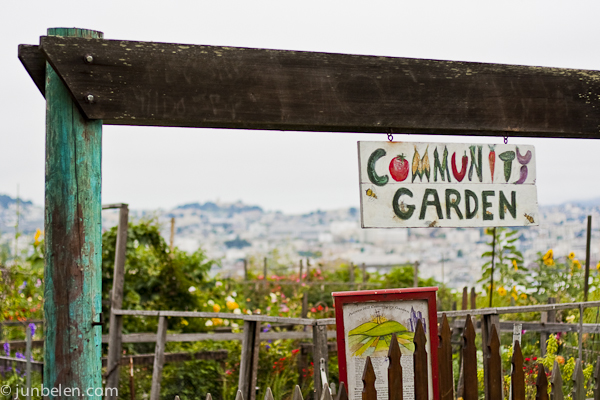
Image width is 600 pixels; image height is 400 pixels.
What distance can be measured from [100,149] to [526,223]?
1.91m

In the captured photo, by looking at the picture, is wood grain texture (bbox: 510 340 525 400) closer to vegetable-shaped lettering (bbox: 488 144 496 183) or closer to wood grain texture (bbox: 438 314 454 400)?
wood grain texture (bbox: 438 314 454 400)

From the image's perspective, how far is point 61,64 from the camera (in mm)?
2121

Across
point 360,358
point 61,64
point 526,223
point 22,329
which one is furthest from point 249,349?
point 22,329

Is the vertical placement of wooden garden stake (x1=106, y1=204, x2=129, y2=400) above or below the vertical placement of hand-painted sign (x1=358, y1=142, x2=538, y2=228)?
below

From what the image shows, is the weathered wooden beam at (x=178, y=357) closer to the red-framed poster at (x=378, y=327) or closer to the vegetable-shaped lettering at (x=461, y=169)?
the red-framed poster at (x=378, y=327)

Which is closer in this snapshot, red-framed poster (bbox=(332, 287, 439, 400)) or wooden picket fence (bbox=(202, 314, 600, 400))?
wooden picket fence (bbox=(202, 314, 600, 400))

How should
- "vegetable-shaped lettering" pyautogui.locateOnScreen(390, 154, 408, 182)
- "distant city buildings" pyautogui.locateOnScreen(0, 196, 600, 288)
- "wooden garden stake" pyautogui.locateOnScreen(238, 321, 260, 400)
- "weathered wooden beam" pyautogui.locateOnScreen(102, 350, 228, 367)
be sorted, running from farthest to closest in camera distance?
"distant city buildings" pyautogui.locateOnScreen(0, 196, 600, 288)
"weathered wooden beam" pyautogui.locateOnScreen(102, 350, 228, 367)
"wooden garden stake" pyautogui.locateOnScreen(238, 321, 260, 400)
"vegetable-shaped lettering" pyautogui.locateOnScreen(390, 154, 408, 182)

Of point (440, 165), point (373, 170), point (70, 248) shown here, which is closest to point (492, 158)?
point (440, 165)

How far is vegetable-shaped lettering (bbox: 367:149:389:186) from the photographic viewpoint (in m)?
2.48

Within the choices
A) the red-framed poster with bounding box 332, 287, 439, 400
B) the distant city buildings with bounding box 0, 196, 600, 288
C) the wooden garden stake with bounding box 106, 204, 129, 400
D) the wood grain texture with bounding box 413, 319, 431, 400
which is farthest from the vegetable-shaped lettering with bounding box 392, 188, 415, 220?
the distant city buildings with bounding box 0, 196, 600, 288

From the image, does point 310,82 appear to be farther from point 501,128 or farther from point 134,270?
point 134,270

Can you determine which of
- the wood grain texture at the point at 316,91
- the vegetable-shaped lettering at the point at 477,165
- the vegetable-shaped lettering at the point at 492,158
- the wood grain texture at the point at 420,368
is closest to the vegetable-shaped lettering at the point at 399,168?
the wood grain texture at the point at 316,91

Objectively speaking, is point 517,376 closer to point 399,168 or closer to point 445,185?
point 445,185

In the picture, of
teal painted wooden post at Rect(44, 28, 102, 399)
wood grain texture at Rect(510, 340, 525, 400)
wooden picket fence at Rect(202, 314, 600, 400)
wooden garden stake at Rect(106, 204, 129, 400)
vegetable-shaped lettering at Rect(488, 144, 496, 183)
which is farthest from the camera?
wooden garden stake at Rect(106, 204, 129, 400)
